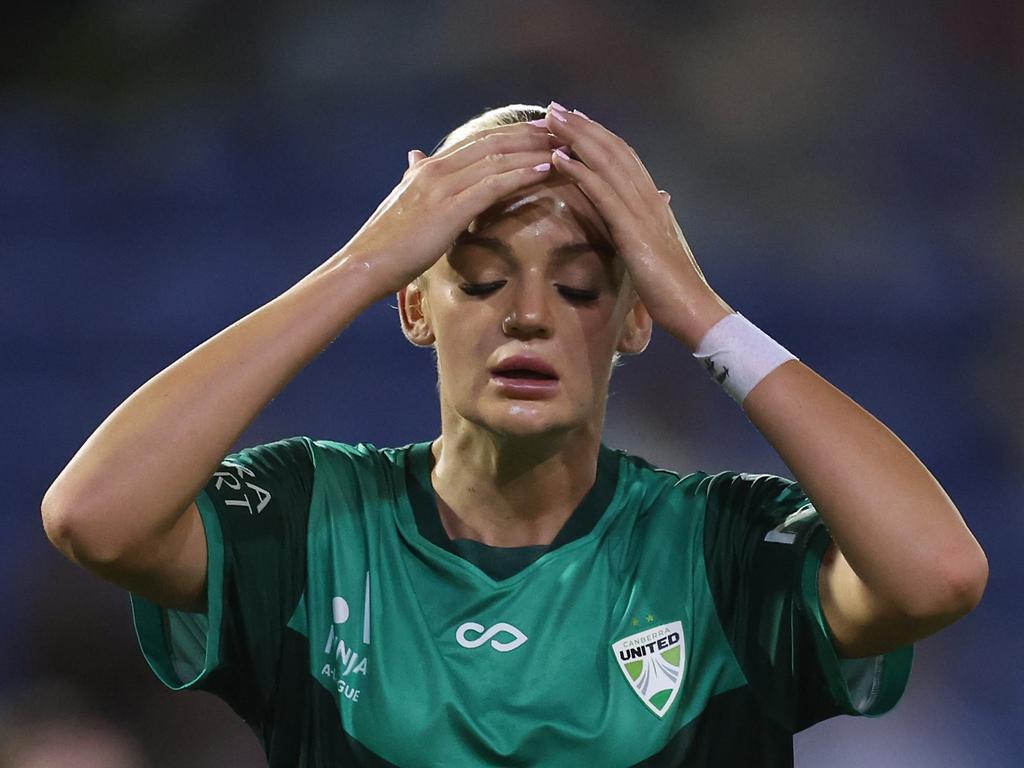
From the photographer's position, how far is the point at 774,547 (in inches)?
70.0

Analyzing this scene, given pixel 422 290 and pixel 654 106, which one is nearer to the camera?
pixel 422 290

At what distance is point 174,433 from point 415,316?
1.82ft

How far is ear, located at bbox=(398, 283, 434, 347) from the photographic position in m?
2.03

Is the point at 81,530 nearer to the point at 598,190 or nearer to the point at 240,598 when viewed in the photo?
the point at 240,598

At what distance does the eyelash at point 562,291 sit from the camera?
1856mm

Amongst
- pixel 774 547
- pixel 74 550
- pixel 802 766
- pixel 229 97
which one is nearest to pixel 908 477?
pixel 774 547

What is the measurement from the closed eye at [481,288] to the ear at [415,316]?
0.16 m

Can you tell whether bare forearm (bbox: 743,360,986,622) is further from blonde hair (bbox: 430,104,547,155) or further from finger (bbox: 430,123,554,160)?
blonde hair (bbox: 430,104,547,155)

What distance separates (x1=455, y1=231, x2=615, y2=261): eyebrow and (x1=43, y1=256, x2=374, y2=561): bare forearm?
0.86ft

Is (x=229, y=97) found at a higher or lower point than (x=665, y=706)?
higher

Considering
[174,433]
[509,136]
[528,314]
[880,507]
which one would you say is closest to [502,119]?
[509,136]

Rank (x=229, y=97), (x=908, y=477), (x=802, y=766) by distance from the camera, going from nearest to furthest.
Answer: (x=908, y=477) → (x=802, y=766) → (x=229, y=97)

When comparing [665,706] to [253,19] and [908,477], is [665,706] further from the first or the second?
[253,19]

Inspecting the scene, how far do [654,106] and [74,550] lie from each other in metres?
3.06
